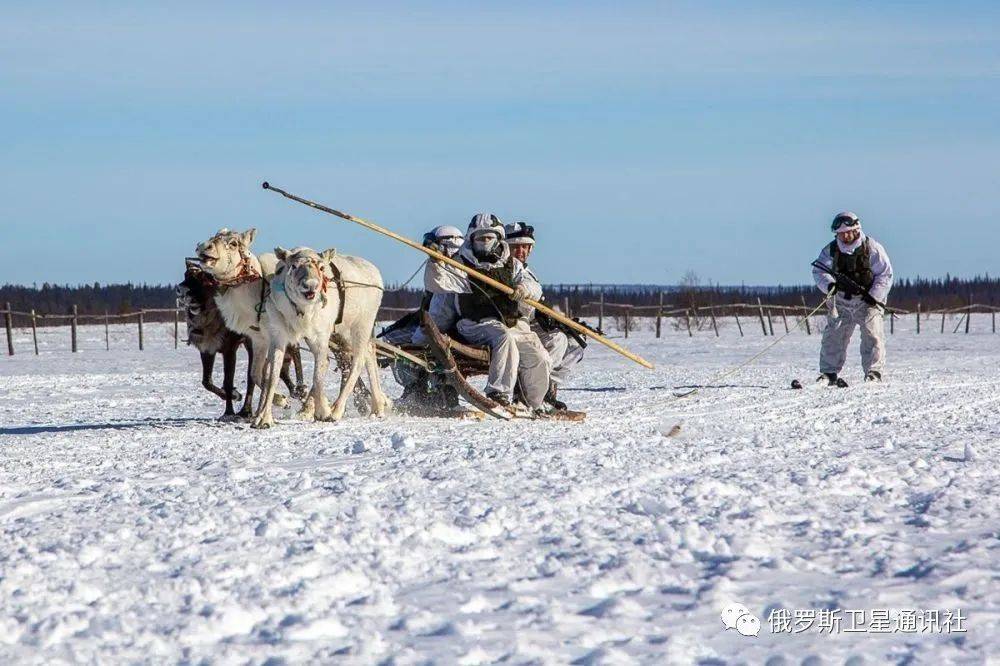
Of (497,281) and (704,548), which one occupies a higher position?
(497,281)

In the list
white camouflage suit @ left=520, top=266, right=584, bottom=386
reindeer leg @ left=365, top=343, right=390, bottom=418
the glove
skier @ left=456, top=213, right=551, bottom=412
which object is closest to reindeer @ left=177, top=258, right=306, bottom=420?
reindeer leg @ left=365, top=343, right=390, bottom=418

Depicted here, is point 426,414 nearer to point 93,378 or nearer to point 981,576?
point 981,576

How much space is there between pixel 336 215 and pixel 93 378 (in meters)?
11.3

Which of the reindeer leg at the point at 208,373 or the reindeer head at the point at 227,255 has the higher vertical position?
the reindeer head at the point at 227,255

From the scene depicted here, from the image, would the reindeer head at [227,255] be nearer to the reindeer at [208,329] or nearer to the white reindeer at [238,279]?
the white reindeer at [238,279]

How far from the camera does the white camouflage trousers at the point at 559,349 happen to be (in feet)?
35.0

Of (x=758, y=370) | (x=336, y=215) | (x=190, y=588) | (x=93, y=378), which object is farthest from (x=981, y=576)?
(x=93, y=378)

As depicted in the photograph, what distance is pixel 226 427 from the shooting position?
958cm

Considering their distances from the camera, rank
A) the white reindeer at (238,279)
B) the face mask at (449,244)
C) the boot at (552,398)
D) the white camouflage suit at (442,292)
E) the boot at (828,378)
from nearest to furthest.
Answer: the white reindeer at (238,279) < the white camouflage suit at (442,292) < the boot at (552,398) < the face mask at (449,244) < the boot at (828,378)

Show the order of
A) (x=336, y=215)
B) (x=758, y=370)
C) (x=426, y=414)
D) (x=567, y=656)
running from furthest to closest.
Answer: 1. (x=758, y=370)
2. (x=426, y=414)
3. (x=336, y=215)
4. (x=567, y=656)

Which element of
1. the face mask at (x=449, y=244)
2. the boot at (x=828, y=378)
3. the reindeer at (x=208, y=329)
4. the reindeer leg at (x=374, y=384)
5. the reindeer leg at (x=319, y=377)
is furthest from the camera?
the boot at (x=828, y=378)

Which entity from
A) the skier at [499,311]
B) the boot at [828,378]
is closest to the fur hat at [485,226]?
the skier at [499,311]

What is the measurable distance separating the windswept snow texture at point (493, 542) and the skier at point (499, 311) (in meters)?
1.14

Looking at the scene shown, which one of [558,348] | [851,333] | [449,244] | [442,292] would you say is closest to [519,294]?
[442,292]
